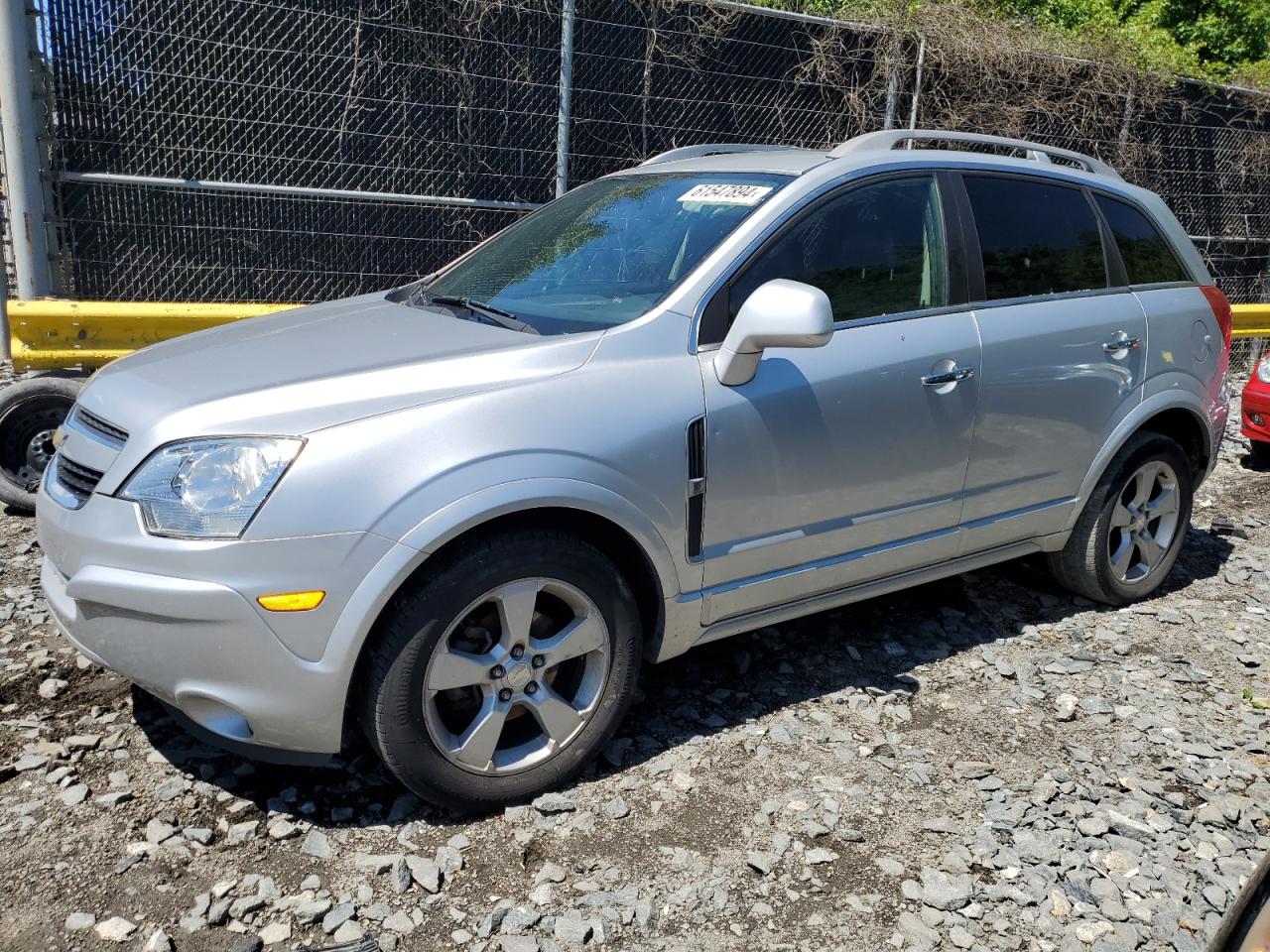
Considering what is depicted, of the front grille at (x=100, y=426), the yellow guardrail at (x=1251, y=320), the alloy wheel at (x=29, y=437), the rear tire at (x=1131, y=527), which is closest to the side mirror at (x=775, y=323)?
the front grille at (x=100, y=426)

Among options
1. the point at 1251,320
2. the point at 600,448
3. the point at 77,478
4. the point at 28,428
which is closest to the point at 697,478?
the point at 600,448

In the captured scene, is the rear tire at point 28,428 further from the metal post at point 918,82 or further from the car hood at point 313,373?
the metal post at point 918,82

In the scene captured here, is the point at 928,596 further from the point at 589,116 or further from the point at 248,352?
the point at 589,116

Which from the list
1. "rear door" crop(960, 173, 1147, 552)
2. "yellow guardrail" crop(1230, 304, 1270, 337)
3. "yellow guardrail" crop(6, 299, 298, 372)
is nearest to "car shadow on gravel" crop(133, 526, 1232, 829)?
"rear door" crop(960, 173, 1147, 552)

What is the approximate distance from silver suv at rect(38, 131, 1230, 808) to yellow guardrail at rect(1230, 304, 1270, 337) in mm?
5961

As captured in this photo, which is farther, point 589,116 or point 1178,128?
point 1178,128

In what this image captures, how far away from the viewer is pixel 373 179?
25.6ft

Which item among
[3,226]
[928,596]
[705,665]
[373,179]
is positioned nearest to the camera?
[705,665]

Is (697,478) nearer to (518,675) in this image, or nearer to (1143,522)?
(518,675)

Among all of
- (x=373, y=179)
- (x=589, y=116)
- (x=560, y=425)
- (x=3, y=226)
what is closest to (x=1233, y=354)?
(x=589, y=116)

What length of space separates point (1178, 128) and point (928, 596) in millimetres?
8581

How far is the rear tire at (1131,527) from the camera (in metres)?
4.52

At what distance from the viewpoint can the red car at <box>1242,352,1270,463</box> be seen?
7.27 meters

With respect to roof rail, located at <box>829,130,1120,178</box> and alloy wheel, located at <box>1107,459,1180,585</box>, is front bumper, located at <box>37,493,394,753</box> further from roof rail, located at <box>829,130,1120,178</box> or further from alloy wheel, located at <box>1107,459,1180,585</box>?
alloy wheel, located at <box>1107,459,1180,585</box>
